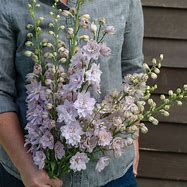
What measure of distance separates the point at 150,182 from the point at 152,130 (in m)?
0.23

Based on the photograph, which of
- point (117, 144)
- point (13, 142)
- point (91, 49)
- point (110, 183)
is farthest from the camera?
point (110, 183)

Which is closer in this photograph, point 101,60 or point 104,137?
point 104,137

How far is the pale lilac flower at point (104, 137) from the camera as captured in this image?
3.94 ft

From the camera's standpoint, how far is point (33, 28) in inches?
49.8

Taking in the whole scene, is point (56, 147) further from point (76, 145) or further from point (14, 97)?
point (14, 97)

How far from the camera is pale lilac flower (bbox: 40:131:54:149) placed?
1.22 m

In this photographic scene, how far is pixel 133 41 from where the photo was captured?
5.08ft

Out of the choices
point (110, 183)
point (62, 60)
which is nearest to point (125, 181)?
point (110, 183)

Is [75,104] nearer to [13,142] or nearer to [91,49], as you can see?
[91,49]

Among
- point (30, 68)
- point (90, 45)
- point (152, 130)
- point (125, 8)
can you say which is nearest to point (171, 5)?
point (152, 130)

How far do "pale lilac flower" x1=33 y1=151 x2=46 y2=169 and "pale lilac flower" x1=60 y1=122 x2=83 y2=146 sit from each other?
111 millimetres

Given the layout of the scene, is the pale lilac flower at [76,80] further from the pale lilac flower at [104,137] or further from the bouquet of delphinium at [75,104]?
the pale lilac flower at [104,137]

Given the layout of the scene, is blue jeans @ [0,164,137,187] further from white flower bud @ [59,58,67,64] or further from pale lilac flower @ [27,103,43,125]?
white flower bud @ [59,58,67,64]

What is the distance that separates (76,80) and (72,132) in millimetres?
115
